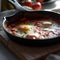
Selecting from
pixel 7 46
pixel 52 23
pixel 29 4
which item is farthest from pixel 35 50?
pixel 29 4

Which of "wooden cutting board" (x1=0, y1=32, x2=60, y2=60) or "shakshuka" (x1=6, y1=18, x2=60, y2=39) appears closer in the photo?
"wooden cutting board" (x1=0, y1=32, x2=60, y2=60)

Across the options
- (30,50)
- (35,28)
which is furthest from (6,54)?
(35,28)

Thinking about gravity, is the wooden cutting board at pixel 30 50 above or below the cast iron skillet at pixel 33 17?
below

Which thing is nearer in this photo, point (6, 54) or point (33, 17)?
point (6, 54)

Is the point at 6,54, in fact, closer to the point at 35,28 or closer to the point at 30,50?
the point at 30,50

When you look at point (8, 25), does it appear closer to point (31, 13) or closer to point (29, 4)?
point (31, 13)

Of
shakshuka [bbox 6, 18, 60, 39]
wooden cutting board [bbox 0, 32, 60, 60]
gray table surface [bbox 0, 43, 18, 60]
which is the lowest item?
gray table surface [bbox 0, 43, 18, 60]

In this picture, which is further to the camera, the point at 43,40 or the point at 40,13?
the point at 40,13

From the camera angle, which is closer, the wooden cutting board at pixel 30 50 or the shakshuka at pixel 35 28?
the wooden cutting board at pixel 30 50
